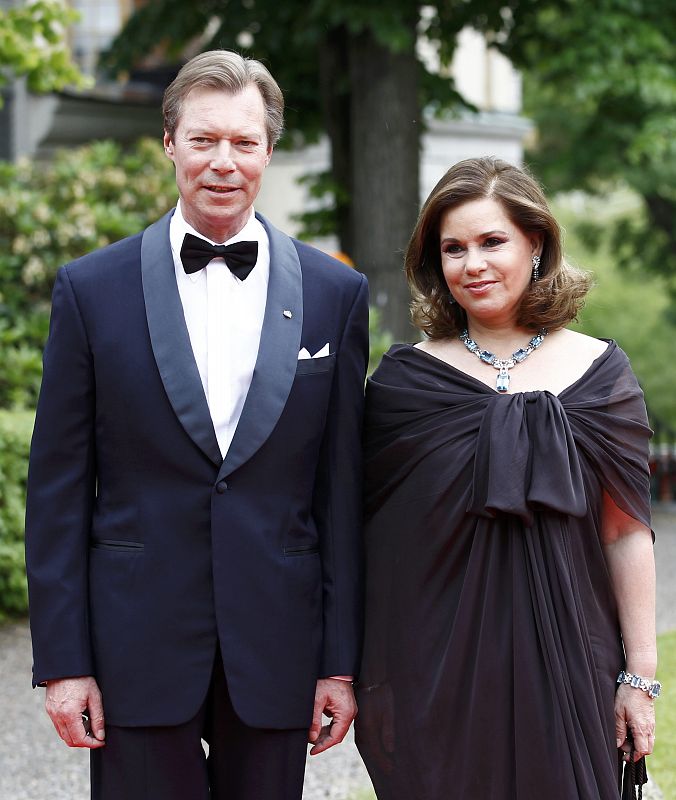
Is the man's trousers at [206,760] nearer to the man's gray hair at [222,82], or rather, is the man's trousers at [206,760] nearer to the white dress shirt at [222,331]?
the white dress shirt at [222,331]

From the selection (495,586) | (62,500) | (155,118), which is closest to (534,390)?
(495,586)

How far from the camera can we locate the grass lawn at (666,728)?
5.07m

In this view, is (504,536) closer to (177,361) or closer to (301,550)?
(301,550)

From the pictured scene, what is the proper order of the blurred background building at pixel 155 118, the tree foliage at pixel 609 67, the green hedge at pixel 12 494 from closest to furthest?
the green hedge at pixel 12 494, the tree foliage at pixel 609 67, the blurred background building at pixel 155 118

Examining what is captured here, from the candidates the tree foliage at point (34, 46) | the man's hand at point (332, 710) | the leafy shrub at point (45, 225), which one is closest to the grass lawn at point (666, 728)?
the man's hand at point (332, 710)

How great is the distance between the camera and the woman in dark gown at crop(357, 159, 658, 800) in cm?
293

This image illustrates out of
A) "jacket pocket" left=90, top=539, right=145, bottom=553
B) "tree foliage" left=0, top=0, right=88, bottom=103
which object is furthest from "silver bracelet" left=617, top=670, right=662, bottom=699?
"tree foliage" left=0, top=0, right=88, bottom=103

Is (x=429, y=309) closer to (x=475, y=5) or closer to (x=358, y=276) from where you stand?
(x=358, y=276)

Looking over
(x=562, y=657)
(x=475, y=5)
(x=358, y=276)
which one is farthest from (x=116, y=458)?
(x=475, y=5)

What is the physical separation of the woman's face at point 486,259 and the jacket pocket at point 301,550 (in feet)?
2.54

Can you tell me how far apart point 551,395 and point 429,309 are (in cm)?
49

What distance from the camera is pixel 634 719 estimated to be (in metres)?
3.04

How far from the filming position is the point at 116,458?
293 centimetres

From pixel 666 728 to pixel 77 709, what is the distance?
3.74 m
